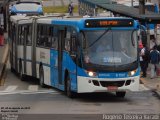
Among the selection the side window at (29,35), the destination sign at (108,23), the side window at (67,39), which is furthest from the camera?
the side window at (29,35)

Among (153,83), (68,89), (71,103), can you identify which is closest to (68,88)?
(68,89)

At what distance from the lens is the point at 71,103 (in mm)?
22109

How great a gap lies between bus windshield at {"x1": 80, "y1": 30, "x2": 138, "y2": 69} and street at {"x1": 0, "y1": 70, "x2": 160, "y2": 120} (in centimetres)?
141

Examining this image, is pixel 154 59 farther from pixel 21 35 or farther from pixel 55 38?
pixel 55 38

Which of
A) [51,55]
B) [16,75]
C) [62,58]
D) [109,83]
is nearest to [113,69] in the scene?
[109,83]

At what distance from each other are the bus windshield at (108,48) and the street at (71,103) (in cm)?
141

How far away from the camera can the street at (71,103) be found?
64.2ft

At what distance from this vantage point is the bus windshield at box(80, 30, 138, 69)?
22.3 metres

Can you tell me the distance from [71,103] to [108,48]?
2.23 m

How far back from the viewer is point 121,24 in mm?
22781

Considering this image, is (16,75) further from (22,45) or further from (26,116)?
(26,116)

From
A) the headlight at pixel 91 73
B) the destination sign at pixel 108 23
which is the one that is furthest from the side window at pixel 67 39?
the headlight at pixel 91 73

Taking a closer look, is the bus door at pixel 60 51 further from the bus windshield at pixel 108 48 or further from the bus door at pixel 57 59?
the bus windshield at pixel 108 48

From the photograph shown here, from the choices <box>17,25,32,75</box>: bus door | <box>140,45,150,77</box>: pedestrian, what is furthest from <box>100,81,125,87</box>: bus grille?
<box>140,45,150,77</box>: pedestrian
